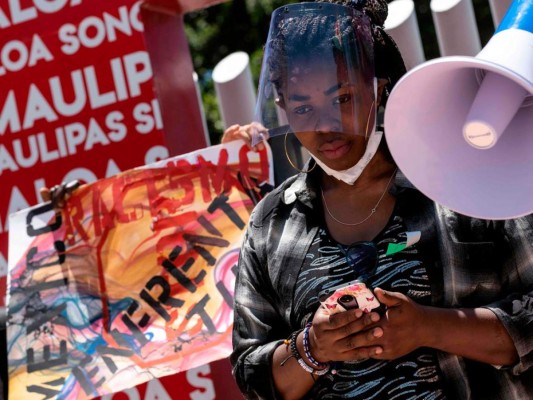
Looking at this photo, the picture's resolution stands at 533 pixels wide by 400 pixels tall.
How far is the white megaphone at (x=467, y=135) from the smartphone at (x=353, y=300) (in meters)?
0.25

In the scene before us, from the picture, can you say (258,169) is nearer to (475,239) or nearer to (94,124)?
(94,124)

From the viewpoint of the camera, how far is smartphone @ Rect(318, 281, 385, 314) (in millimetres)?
2080

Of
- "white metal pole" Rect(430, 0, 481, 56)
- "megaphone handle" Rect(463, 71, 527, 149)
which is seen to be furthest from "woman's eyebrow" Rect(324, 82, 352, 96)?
"white metal pole" Rect(430, 0, 481, 56)

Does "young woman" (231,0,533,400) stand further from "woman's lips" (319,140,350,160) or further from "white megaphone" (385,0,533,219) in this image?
"white megaphone" (385,0,533,219)

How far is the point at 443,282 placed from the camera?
2.25 meters

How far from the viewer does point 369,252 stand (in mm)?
2275

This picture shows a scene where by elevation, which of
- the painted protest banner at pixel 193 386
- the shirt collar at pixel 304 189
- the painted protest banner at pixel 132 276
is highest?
the shirt collar at pixel 304 189

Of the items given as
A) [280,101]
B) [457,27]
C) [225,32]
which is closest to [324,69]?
[280,101]

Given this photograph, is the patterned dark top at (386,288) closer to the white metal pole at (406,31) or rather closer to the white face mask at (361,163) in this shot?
the white face mask at (361,163)

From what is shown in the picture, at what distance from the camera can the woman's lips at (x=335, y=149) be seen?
2.35 meters

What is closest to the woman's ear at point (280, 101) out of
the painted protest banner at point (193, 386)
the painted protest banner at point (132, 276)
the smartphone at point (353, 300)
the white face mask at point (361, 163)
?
the white face mask at point (361, 163)

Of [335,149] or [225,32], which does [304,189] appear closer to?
[335,149]

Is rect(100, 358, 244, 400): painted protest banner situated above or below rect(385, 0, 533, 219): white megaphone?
below

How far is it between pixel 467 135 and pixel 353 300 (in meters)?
0.39
